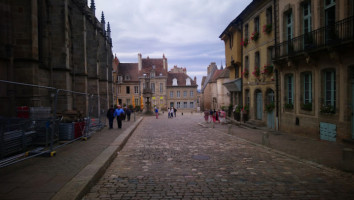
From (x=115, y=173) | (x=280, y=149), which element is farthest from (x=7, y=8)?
(x=280, y=149)

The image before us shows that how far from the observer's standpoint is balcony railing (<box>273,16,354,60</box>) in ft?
30.1

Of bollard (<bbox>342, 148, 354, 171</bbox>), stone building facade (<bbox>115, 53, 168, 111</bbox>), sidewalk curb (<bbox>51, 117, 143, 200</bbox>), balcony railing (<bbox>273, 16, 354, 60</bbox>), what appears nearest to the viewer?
sidewalk curb (<bbox>51, 117, 143, 200</bbox>)

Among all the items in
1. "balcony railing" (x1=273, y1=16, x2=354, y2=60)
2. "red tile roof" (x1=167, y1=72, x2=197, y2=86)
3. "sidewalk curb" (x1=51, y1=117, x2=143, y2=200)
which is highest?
"red tile roof" (x1=167, y1=72, x2=197, y2=86)

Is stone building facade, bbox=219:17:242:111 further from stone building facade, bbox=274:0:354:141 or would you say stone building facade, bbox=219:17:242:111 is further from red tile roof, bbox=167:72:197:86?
red tile roof, bbox=167:72:197:86

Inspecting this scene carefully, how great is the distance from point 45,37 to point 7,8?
366 centimetres

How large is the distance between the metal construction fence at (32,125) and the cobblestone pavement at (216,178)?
233 centimetres

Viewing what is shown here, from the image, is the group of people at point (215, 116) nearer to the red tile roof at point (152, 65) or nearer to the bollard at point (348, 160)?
the bollard at point (348, 160)

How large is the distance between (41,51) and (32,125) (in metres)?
8.73

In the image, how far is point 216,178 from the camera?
5438mm

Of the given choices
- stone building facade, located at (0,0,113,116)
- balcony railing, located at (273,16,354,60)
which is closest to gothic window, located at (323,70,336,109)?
balcony railing, located at (273,16,354,60)

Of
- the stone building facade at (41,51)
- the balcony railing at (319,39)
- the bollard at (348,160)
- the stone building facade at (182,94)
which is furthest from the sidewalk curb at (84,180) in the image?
the stone building facade at (182,94)

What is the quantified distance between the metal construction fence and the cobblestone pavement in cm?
233

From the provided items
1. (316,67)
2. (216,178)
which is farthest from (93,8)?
(216,178)

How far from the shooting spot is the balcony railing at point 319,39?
9188 mm
